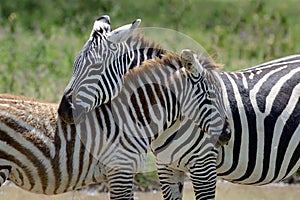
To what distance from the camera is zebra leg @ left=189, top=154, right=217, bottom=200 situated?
6.84m

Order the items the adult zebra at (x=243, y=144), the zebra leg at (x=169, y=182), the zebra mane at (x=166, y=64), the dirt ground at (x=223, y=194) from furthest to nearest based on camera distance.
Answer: the dirt ground at (x=223, y=194)
the zebra leg at (x=169, y=182)
the adult zebra at (x=243, y=144)
the zebra mane at (x=166, y=64)

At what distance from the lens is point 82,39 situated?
43.8ft

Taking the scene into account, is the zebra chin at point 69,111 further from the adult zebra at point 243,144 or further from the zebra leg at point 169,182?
the zebra leg at point 169,182

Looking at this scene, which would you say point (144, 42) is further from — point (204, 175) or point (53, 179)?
point (53, 179)

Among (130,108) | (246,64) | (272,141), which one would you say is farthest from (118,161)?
(246,64)

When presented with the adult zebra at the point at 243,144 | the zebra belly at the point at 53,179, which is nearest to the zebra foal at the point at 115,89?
the adult zebra at the point at 243,144

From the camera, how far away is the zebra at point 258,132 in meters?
7.09


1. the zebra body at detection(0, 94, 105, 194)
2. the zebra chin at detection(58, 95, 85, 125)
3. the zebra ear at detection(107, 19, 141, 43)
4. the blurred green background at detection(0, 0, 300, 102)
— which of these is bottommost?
the zebra body at detection(0, 94, 105, 194)

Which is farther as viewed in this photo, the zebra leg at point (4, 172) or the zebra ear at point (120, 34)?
the zebra ear at point (120, 34)

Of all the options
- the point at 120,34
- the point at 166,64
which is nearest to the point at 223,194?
the point at 166,64

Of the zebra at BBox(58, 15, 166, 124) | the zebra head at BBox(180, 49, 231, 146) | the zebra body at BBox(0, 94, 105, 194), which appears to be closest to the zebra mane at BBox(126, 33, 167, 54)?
the zebra at BBox(58, 15, 166, 124)

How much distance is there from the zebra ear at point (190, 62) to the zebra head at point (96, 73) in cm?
43

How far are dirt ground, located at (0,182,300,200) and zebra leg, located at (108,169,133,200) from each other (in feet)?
8.07

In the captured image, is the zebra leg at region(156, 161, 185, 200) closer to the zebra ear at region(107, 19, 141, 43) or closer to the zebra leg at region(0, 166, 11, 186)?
the zebra ear at region(107, 19, 141, 43)
